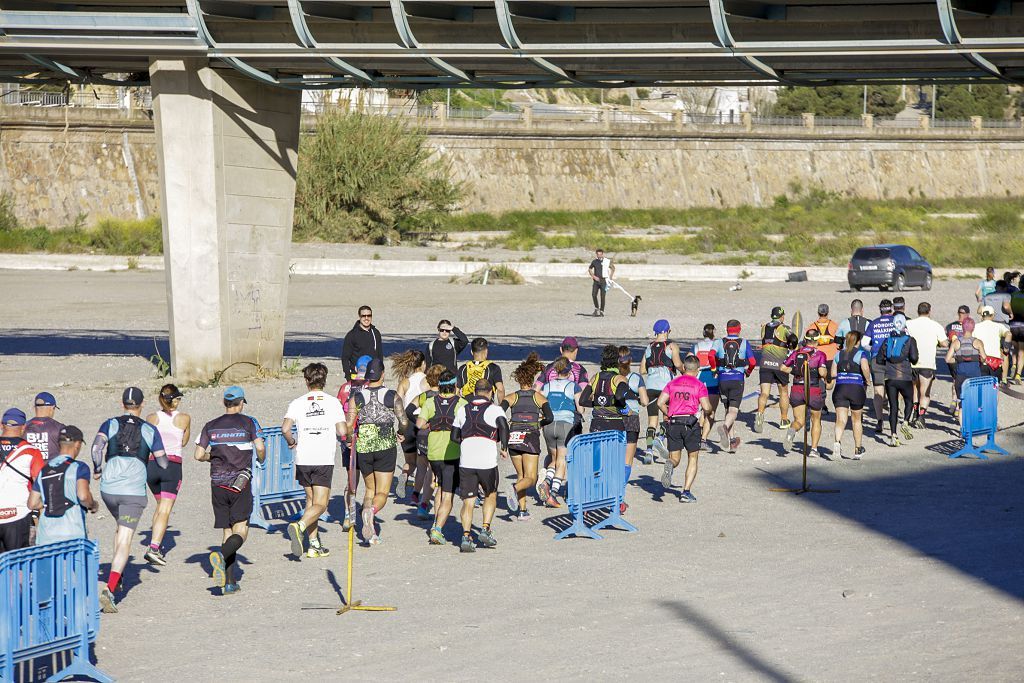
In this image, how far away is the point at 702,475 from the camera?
1545cm

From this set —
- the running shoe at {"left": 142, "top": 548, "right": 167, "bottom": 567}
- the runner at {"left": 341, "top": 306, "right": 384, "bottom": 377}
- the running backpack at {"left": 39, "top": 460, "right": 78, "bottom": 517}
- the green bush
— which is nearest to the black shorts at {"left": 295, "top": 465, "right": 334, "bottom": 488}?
the running shoe at {"left": 142, "top": 548, "right": 167, "bottom": 567}

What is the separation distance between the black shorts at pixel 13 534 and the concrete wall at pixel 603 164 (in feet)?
198

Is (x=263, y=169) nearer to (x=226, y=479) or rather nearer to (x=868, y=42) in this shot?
(x=868, y=42)

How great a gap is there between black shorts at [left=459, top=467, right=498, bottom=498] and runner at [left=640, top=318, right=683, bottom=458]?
3.94 meters

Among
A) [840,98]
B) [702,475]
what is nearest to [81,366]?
[702,475]

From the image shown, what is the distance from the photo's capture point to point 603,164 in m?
80.2

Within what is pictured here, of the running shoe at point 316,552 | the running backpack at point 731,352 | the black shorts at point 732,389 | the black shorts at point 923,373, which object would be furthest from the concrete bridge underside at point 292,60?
the running shoe at point 316,552

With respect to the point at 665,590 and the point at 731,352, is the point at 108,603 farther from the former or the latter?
the point at 731,352

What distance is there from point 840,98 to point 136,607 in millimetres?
116967

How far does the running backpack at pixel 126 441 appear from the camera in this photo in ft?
32.6

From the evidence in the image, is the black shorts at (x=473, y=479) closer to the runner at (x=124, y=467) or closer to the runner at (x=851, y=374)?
the runner at (x=124, y=467)

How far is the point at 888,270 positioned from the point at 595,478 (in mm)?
29724

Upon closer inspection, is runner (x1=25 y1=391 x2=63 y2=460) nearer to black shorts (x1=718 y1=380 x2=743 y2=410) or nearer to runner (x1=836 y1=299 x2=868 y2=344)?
black shorts (x1=718 y1=380 x2=743 y2=410)

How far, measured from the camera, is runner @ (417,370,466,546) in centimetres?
1178
